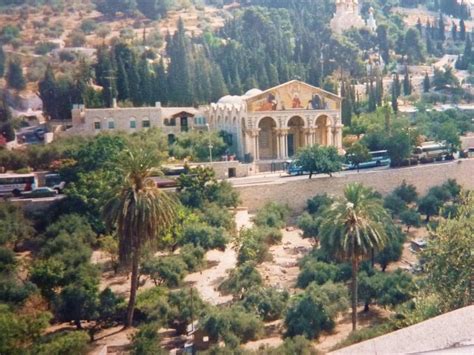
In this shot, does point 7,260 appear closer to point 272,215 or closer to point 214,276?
point 214,276

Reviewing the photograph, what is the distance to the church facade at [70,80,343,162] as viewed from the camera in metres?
40.8

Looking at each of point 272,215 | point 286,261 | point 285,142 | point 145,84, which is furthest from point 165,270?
point 145,84

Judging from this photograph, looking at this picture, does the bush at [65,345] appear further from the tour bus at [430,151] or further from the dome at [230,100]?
the tour bus at [430,151]

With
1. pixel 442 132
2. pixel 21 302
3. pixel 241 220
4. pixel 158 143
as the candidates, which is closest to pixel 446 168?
pixel 442 132

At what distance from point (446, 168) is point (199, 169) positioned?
18120mm

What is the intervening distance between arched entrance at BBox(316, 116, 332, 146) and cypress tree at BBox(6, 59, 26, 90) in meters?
34.0

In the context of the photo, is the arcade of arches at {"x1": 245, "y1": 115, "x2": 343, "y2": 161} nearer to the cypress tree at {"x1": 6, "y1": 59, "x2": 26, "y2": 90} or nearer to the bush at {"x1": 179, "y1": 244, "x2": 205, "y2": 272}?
the bush at {"x1": 179, "y1": 244, "x2": 205, "y2": 272}

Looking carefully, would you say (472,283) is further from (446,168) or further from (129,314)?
(446,168)

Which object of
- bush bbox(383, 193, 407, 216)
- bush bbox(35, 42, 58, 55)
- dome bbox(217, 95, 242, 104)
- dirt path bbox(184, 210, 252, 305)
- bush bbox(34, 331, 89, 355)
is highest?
bush bbox(35, 42, 58, 55)

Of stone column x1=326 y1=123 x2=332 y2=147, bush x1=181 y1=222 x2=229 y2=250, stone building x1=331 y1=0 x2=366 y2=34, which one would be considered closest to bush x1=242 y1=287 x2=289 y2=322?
bush x1=181 y1=222 x2=229 y2=250

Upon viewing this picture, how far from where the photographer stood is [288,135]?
44188 millimetres

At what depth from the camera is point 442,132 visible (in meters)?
43.9

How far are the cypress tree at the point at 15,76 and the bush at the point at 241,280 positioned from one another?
Result: 46.1 m

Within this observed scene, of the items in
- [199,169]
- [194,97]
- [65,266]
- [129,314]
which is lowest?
[129,314]
